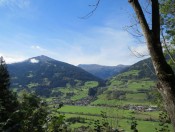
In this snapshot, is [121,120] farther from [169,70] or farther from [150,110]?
[169,70]

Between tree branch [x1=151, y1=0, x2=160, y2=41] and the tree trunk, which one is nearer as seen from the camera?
the tree trunk

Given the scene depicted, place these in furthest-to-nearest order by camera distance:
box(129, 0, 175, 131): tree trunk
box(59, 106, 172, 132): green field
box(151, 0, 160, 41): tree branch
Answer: box(59, 106, 172, 132): green field, box(151, 0, 160, 41): tree branch, box(129, 0, 175, 131): tree trunk

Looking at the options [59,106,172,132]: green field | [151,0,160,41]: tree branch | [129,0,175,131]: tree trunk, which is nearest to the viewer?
[129,0,175,131]: tree trunk

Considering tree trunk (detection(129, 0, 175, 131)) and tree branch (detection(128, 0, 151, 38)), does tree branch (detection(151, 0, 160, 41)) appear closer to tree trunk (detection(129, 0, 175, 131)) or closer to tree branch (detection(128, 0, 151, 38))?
tree trunk (detection(129, 0, 175, 131))

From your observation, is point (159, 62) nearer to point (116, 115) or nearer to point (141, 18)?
point (141, 18)

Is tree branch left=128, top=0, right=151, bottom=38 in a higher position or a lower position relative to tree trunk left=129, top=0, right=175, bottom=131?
higher

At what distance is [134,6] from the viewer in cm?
666

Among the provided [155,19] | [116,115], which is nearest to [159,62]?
[155,19]

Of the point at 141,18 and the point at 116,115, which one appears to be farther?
the point at 116,115

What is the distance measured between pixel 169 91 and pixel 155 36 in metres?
1.30

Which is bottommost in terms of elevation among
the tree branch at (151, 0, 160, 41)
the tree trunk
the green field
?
the green field

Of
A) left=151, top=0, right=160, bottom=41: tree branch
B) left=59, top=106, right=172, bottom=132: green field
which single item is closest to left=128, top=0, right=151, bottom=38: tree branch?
left=151, top=0, right=160, bottom=41: tree branch

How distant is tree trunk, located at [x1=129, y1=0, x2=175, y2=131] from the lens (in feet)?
19.7

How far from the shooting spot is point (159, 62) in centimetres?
630
